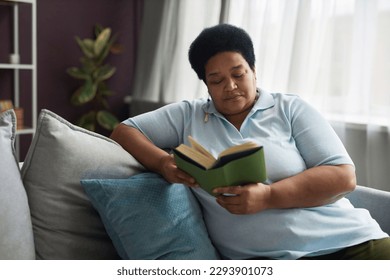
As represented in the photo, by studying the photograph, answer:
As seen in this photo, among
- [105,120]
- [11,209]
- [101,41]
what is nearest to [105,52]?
[101,41]

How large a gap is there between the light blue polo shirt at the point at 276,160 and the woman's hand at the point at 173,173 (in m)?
0.12

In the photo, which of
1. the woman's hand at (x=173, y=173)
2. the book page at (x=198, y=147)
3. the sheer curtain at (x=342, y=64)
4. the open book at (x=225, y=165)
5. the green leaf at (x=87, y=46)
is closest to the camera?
the open book at (x=225, y=165)

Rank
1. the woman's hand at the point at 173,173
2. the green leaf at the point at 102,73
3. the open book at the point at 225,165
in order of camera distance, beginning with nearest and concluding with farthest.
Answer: the open book at the point at 225,165
the woman's hand at the point at 173,173
the green leaf at the point at 102,73

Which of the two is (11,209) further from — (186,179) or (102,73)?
(102,73)

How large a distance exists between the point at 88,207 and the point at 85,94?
2615 mm

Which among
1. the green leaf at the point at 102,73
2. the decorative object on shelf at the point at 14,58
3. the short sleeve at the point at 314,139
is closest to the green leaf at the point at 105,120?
the green leaf at the point at 102,73

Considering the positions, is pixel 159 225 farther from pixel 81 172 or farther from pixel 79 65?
pixel 79 65

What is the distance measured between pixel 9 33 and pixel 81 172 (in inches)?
109

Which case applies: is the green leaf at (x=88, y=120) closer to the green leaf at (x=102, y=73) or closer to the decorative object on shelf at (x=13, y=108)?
the green leaf at (x=102, y=73)

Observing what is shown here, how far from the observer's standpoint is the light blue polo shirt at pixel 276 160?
1338mm

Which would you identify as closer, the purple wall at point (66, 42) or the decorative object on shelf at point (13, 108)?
the decorative object on shelf at point (13, 108)

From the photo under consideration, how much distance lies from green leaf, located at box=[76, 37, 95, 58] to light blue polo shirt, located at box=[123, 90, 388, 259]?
2411 mm

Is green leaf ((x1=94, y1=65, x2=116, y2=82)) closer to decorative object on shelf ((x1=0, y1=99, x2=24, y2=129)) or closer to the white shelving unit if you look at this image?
the white shelving unit

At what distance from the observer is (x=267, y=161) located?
1.41 metres
